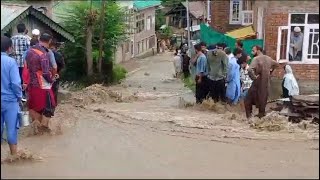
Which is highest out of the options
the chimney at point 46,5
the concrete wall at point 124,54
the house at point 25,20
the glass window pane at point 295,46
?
the chimney at point 46,5

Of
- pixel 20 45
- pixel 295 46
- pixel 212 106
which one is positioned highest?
pixel 20 45

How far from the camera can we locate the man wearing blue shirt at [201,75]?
1171cm

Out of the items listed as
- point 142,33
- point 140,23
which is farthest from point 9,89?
point 142,33

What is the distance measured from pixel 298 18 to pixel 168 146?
8.29 meters

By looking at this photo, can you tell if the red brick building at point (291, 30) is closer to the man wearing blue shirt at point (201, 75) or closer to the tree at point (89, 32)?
the man wearing blue shirt at point (201, 75)

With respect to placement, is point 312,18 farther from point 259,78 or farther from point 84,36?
point 84,36

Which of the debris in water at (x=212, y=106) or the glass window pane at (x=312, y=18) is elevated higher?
the glass window pane at (x=312, y=18)

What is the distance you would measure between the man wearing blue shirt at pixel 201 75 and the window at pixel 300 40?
3966 millimetres

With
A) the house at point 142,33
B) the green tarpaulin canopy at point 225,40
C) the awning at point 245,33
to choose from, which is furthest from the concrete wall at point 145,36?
the awning at point 245,33

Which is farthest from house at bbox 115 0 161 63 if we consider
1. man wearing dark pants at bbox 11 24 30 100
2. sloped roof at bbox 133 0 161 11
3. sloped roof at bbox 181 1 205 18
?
man wearing dark pants at bbox 11 24 30 100

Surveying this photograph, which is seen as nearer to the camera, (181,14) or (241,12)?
(241,12)

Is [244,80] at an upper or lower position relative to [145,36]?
upper

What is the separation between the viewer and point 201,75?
11883 mm

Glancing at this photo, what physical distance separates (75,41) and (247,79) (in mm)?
9275
